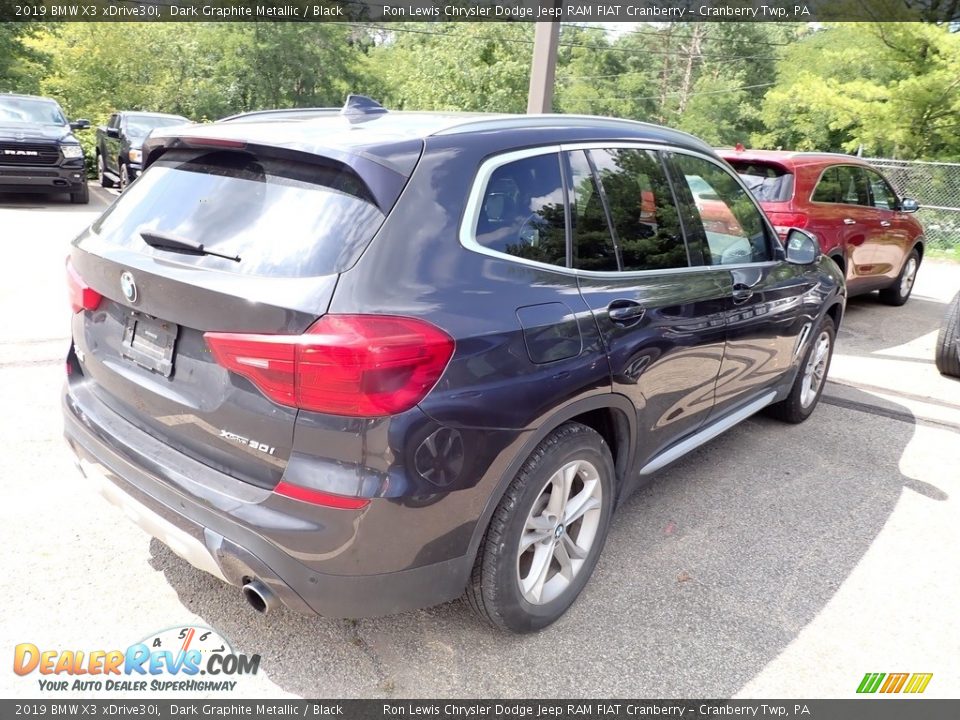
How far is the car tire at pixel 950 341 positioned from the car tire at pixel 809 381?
72.5 inches

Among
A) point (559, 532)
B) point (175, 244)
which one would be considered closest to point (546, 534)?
point (559, 532)

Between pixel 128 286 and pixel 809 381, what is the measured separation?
4.16 m

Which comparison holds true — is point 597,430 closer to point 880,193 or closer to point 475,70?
point 880,193

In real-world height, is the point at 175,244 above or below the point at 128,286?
above

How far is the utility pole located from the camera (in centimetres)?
693

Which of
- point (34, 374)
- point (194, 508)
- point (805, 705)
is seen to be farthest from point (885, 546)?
point (34, 374)

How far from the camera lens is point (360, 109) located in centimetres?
275

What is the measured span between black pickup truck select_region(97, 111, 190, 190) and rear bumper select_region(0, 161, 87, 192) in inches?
46.8

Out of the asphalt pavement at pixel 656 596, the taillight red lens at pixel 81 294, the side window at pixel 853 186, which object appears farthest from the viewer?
the side window at pixel 853 186

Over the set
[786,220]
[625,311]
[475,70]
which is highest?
[475,70]

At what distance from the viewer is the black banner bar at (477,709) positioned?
229 cm

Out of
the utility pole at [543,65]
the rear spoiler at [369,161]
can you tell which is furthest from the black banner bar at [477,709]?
the utility pole at [543,65]

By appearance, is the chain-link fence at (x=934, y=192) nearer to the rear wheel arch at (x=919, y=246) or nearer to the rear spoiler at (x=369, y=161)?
the rear wheel arch at (x=919, y=246)

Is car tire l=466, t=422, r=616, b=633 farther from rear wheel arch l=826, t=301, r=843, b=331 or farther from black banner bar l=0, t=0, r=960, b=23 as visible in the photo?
black banner bar l=0, t=0, r=960, b=23
